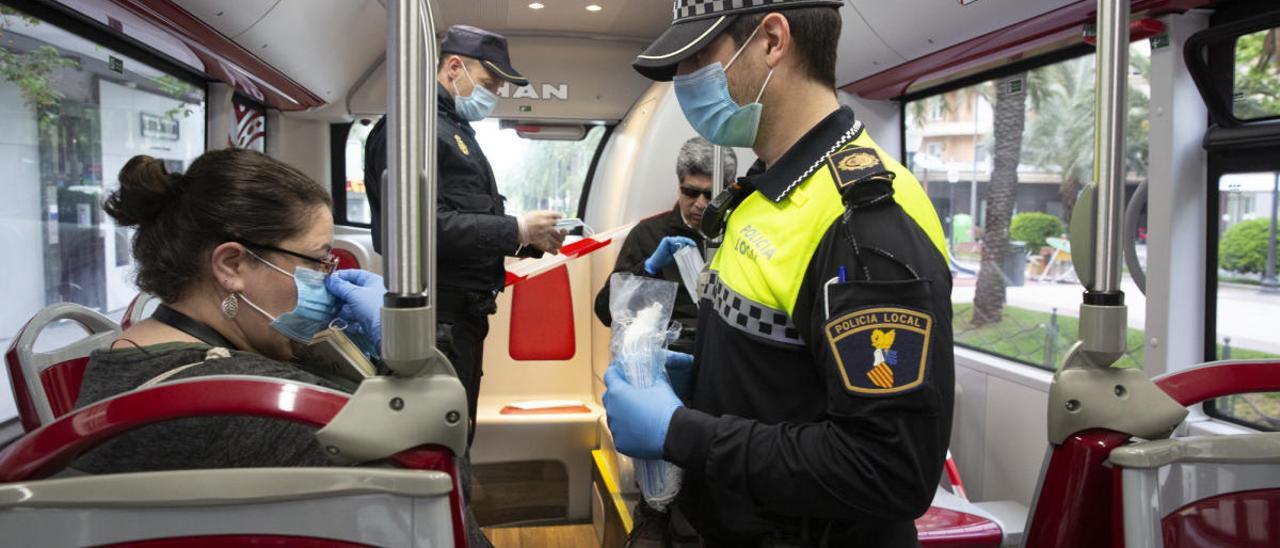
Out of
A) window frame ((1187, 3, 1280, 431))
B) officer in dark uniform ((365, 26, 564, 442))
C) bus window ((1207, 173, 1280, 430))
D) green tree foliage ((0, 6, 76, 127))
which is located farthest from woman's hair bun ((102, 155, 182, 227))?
bus window ((1207, 173, 1280, 430))

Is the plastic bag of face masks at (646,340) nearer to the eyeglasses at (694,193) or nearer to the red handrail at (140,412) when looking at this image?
the red handrail at (140,412)

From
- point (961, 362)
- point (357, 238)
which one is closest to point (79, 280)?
point (357, 238)

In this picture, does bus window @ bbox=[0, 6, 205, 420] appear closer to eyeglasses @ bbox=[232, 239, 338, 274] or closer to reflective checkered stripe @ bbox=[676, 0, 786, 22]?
eyeglasses @ bbox=[232, 239, 338, 274]

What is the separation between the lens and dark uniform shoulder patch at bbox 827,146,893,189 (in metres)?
1.07

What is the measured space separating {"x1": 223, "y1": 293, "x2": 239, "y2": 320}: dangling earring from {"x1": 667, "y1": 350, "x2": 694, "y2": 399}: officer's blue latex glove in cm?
74

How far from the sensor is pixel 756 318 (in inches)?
46.2

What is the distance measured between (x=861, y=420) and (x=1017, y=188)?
296 cm

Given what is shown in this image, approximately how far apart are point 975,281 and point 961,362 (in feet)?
1.69

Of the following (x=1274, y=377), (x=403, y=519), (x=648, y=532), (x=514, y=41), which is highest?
(x=514, y=41)

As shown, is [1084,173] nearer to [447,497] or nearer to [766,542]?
[766,542]

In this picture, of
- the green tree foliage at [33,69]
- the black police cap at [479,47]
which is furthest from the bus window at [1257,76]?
the green tree foliage at [33,69]

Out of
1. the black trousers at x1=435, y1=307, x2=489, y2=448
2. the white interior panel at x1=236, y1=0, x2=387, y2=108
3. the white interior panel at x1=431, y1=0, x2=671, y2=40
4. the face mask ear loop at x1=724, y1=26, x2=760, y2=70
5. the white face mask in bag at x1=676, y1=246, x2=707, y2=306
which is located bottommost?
the black trousers at x1=435, y1=307, x2=489, y2=448

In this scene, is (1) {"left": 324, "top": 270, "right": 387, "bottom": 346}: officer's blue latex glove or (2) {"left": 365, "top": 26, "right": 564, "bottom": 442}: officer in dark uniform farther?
(2) {"left": 365, "top": 26, "right": 564, "bottom": 442}: officer in dark uniform

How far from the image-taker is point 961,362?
3629 mm
